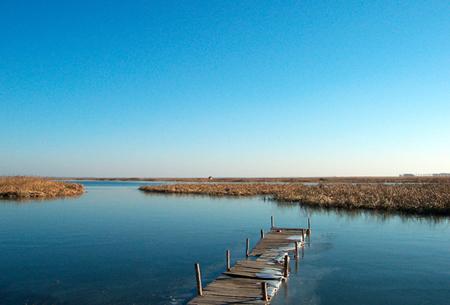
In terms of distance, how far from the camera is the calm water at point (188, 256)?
1614 cm

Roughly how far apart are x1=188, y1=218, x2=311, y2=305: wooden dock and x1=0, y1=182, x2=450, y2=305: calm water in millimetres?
747

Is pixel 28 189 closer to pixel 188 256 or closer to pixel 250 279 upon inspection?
pixel 188 256

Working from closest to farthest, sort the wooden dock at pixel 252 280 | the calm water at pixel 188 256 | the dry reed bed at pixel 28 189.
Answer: the wooden dock at pixel 252 280 < the calm water at pixel 188 256 < the dry reed bed at pixel 28 189

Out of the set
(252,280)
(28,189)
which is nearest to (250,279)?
(252,280)

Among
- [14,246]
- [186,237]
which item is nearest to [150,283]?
[186,237]

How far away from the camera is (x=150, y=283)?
1741 cm

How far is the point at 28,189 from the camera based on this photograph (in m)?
61.0

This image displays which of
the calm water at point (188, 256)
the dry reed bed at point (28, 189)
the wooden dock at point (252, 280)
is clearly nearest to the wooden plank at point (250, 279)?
the wooden dock at point (252, 280)

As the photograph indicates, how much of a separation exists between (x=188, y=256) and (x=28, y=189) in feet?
159

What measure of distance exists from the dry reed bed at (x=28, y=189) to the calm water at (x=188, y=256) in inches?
712

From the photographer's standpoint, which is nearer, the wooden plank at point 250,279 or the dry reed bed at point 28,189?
the wooden plank at point 250,279

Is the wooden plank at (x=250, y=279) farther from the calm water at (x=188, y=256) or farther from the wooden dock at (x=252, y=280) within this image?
the calm water at (x=188, y=256)

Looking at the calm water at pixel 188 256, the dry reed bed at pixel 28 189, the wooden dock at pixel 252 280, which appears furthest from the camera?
the dry reed bed at pixel 28 189

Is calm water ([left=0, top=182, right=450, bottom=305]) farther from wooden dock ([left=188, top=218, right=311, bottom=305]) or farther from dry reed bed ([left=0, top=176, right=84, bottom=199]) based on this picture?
dry reed bed ([left=0, top=176, right=84, bottom=199])
